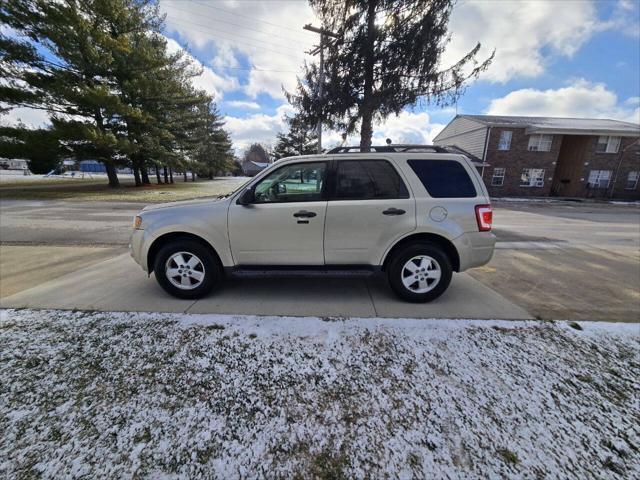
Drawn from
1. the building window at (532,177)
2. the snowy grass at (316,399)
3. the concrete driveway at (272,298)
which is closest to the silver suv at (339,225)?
the concrete driveway at (272,298)

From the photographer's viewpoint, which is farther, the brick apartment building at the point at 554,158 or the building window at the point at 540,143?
the building window at the point at 540,143

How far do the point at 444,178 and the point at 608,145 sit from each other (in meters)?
31.8

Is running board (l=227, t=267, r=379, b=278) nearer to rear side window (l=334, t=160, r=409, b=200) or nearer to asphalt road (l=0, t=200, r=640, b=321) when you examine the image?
asphalt road (l=0, t=200, r=640, b=321)

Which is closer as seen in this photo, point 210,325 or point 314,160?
point 210,325

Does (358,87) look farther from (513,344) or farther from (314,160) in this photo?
(513,344)

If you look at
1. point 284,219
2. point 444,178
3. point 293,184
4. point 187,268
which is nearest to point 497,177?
point 444,178

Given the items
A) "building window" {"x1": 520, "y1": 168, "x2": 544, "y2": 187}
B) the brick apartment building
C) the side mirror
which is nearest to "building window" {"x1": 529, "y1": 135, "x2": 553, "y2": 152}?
the brick apartment building

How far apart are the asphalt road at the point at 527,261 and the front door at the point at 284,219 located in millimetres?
634

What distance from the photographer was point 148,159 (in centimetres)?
2323

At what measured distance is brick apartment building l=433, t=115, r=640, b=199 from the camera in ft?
77.2

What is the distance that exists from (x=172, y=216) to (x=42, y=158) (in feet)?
70.2

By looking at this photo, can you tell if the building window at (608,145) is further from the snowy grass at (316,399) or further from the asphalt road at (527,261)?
the snowy grass at (316,399)

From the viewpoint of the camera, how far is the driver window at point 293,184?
3.59 metres

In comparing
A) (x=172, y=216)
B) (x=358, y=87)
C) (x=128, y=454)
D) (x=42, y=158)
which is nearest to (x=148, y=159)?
(x=42, y=158)
